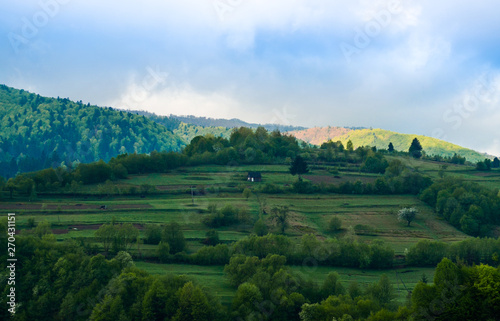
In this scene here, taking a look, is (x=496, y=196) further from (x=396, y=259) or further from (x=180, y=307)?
(x=180, y=307)

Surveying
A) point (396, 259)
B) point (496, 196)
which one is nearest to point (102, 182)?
point (396, 259)

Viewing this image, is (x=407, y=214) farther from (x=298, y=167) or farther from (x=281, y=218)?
(x=298, y=167)

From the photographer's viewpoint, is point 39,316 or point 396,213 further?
point 396,213

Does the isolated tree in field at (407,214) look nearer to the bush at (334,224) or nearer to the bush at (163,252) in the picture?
the bush at (334,224)

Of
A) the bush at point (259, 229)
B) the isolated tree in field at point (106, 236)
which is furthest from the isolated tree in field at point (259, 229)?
the isolated tree in field at point (106, 236)

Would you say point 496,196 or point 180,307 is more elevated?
point 496,196

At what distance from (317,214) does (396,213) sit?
18.6m

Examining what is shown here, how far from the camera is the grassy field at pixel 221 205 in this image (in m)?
55.0

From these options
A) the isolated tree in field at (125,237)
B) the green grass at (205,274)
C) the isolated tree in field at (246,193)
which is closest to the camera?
the green grass at (205,274)

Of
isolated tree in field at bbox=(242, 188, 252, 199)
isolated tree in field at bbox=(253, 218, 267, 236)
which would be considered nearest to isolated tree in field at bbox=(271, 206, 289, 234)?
isolated tree in field at bbox=(253, 218, 267, 236)

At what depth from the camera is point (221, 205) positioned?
7912 centimetres

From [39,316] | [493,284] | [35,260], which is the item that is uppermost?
[493,284]

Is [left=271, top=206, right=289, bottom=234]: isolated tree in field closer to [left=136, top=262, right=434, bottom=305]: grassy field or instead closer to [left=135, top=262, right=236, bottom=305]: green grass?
[left=136, top=262, right=434, bottom=305]: grassy field

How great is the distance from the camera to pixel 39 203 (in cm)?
7606
